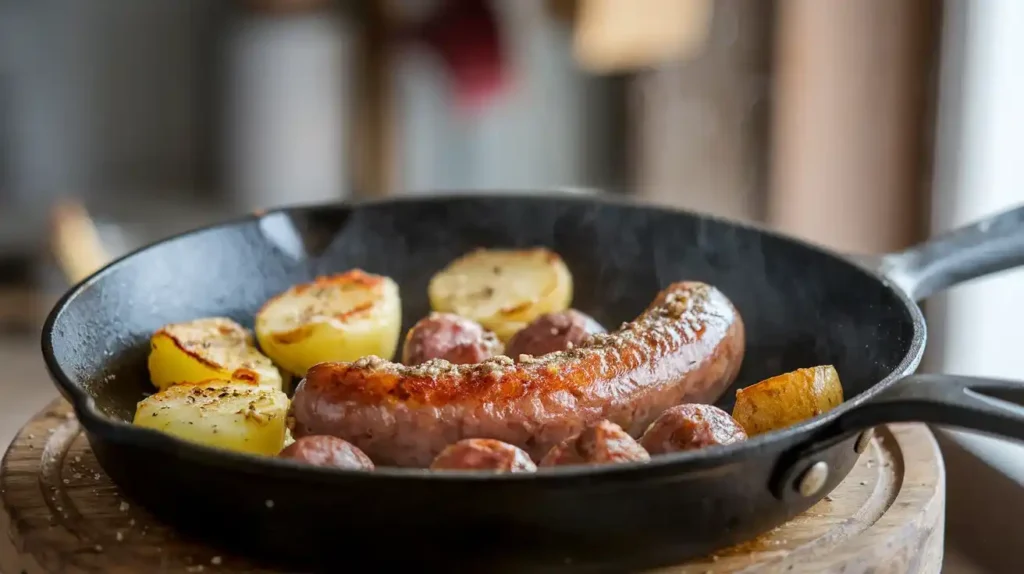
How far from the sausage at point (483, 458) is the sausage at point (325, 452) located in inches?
3.0

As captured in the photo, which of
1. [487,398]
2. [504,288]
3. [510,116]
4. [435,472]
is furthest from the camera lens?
[510,116]

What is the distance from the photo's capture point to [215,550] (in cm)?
110

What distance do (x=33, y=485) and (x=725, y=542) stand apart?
0.77 meters

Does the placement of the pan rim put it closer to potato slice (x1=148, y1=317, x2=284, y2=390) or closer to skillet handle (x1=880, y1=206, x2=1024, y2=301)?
potato slice (x1=148, y1=317, x2=284, y2=390)

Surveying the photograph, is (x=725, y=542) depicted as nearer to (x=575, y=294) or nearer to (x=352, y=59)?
(x=575, y=294)

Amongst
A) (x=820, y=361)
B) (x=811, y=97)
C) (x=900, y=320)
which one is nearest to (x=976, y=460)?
(x=820, y=361)

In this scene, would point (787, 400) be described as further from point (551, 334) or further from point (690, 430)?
point (551, 334)

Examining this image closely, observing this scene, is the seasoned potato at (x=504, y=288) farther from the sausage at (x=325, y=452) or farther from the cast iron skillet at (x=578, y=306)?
the sausage at (x=325, y=452)

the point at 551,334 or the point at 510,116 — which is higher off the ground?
the point at 551,334

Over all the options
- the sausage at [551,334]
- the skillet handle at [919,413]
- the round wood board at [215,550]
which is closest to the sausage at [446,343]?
the sausage at [551,334]

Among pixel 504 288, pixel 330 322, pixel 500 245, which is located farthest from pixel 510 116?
pixel 330 322

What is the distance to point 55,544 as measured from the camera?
43.7 inches

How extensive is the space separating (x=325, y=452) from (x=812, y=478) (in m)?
0.47

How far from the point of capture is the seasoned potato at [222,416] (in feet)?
3.99
